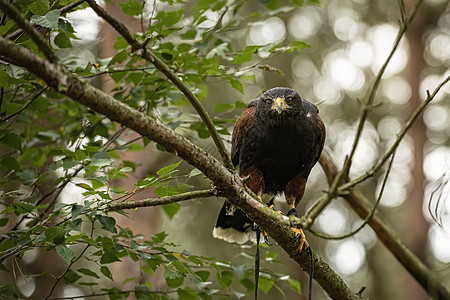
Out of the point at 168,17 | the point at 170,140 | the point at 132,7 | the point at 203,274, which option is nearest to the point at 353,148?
the point at 170,140

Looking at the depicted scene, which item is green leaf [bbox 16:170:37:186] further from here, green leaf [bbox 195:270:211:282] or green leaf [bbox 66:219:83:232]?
green leaf [bbox 195:270:211:282]

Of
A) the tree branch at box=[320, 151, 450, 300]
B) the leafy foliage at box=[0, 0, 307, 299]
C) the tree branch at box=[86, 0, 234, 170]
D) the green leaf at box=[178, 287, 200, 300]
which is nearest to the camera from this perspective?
the tree branch at box=[86, 0, 234, 170]

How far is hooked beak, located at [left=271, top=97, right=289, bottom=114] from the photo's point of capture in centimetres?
373

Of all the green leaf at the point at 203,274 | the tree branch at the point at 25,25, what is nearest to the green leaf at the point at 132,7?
the tree branch at the point at 25,25

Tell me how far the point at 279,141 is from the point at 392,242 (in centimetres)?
138

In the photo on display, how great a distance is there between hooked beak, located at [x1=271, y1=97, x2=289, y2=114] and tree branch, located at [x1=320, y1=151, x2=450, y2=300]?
2.34 feet

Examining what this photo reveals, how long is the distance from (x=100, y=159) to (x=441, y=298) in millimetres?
2612

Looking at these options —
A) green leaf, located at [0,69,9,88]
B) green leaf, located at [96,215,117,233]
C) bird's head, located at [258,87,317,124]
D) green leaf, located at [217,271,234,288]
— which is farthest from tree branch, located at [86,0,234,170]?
bird's head, located at [258,87,317,124]

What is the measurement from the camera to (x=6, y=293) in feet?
8.59

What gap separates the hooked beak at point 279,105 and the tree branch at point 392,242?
714 millimetres

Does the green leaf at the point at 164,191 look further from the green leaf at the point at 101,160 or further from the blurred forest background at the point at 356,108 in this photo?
the blurred forest background at the point at 356,108

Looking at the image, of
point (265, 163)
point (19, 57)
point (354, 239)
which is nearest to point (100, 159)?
point (19, 57)

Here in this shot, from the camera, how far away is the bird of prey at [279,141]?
3.83 metres

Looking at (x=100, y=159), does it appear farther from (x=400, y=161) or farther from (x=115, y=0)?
(x=400, y=161)
